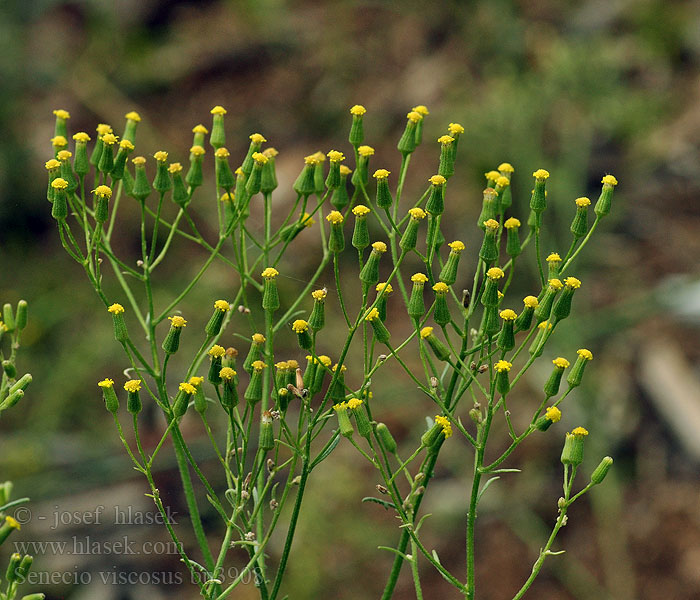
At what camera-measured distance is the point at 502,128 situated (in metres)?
5.65

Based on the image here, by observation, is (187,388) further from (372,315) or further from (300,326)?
(372,315)

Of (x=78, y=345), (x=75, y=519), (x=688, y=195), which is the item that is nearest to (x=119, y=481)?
(x=75, y=519)

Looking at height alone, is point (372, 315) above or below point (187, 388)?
above

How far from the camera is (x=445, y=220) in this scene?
6.45 m

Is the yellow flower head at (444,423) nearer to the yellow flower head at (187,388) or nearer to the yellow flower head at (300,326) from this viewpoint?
the yellow flower head at (300,326)

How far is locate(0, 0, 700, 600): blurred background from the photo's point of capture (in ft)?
16.4

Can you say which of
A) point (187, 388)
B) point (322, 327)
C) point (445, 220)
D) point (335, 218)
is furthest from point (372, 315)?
point (445, 220)

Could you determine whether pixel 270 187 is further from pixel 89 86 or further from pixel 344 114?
pixel 89 86

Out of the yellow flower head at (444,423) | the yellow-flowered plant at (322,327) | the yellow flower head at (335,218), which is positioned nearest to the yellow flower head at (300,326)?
the yellow-flowered plant at (322,327)

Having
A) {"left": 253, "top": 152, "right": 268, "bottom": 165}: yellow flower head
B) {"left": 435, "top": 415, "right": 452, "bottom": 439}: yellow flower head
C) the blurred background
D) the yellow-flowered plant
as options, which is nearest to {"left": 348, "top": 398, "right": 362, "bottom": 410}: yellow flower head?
the yellow-flowered plant

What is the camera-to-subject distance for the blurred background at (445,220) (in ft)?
16.4

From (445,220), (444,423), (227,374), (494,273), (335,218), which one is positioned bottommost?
(445,220)

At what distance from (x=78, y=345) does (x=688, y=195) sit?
13.7 feet

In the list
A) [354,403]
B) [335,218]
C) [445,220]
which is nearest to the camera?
[354,403]
